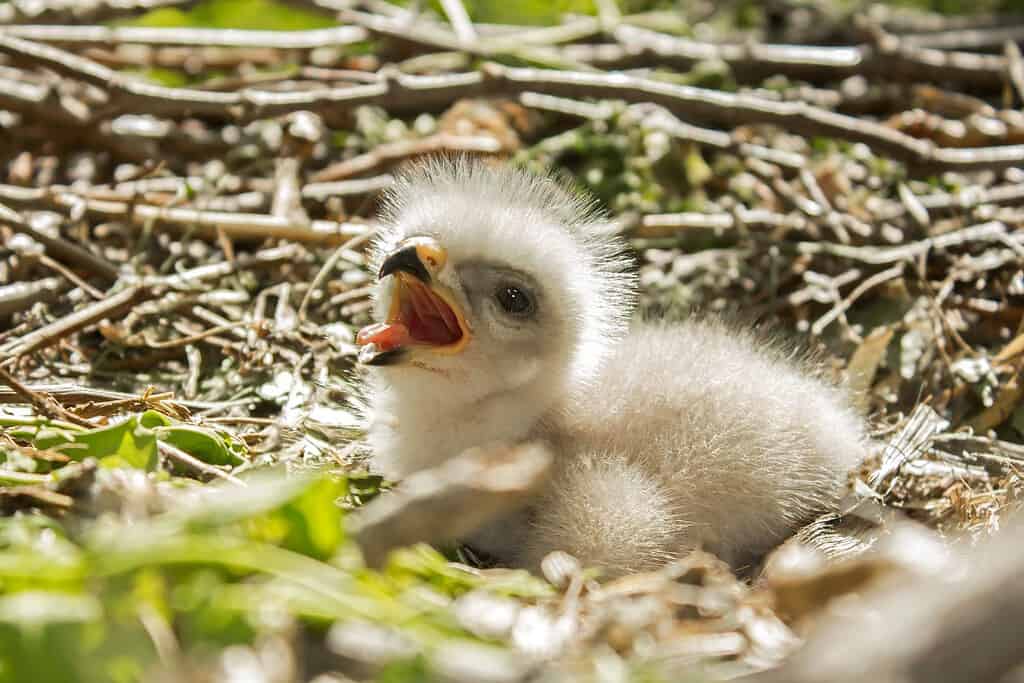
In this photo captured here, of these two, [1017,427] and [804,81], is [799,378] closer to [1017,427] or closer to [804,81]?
[1017,427]

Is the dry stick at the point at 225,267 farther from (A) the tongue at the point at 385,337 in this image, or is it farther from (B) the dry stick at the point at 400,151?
(A) the tongue at the point at 385,337

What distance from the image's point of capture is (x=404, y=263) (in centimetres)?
226

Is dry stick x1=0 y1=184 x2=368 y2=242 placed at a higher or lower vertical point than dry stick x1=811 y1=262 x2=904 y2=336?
higher

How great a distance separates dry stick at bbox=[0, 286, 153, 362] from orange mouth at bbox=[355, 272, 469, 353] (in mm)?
825

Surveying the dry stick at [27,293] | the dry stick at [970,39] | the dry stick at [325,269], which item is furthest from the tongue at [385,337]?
the dry stick at [970,39]

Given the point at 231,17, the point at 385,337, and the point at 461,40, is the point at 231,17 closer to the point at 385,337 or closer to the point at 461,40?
the point at 461,40

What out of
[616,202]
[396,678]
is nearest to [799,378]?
[616,202]

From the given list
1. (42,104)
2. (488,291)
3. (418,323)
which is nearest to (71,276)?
(42,104)

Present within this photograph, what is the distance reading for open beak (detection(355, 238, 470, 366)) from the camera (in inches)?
89.4

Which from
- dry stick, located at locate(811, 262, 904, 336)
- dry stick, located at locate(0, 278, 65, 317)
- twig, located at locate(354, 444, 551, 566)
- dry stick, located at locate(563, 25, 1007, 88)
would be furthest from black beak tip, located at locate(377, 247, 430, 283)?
dry stick, located at locate(563, 25, 1007, 88)

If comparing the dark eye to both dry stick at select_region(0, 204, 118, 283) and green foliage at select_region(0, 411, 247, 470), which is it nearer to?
green foliage at select_region(0, 411, 247, 470)

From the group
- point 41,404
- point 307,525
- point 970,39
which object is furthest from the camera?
point 970,39

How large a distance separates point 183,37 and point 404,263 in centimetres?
207

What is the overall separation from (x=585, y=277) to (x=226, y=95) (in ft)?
5.16
